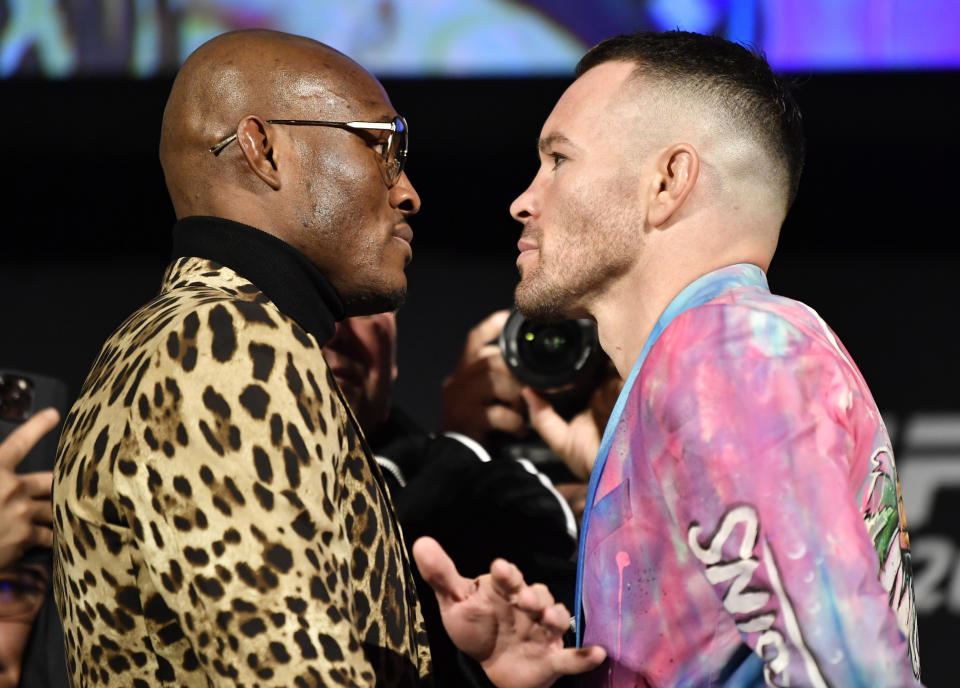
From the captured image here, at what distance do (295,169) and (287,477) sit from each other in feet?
1.76

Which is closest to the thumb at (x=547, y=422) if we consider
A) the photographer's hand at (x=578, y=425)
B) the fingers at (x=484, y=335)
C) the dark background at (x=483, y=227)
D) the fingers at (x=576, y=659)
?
the photographer's hand at (x=578, y=425)

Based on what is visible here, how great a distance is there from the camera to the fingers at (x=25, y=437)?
77.6 inches

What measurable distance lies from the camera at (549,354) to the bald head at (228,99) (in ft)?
3.77

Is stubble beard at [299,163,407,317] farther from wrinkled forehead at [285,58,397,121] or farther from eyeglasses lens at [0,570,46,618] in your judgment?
eyeglasses lens at [0,570,46,618]

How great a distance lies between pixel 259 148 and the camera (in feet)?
5.03

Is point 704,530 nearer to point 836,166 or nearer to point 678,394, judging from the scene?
point 678,394

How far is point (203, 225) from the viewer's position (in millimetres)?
1496

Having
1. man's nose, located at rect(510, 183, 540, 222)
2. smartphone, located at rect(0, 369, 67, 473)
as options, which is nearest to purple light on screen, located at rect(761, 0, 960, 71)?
man's nose, located at rect(510, 183, 540, 222)

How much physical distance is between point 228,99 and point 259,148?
9 centimetres

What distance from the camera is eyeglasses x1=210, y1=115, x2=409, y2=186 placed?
62.0 inches

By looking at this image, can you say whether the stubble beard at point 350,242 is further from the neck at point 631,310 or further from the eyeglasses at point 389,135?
the neck at point 631,310

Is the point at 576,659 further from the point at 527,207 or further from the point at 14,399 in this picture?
the point at 14,399

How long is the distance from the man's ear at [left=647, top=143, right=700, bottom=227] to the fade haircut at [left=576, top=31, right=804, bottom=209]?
0.32 ft

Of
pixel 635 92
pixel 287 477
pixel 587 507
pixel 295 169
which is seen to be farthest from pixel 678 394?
pixel 295 169
